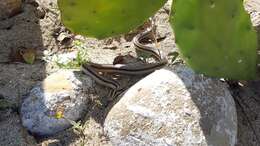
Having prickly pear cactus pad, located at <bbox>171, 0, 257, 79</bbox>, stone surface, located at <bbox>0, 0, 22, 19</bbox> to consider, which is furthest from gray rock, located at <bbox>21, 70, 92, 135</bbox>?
stone surface, located at <bbox>0, 0, 22, 19</bbox>

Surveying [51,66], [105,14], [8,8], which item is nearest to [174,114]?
[105,14]

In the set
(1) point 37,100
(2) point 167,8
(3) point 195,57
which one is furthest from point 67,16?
(2) point 167,8

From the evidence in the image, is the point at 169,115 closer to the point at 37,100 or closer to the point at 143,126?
the point at 143,126

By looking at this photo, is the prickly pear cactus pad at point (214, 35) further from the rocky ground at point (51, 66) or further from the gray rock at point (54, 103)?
the gray rock at point (54, 103)

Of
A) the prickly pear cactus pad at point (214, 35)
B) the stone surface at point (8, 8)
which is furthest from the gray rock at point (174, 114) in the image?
the stone surface at point (8, 8)

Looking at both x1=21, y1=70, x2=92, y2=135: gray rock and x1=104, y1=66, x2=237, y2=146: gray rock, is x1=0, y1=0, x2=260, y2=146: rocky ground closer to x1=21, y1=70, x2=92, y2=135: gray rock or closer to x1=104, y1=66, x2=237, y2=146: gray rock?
x1=21, y1=70, x2=92, y2=135: gray rock
